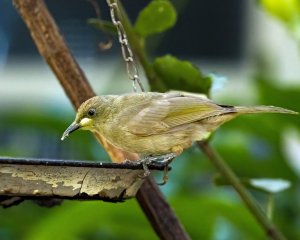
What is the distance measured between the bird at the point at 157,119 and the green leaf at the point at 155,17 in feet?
0.79

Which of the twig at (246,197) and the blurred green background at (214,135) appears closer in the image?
the twig at (246,197)

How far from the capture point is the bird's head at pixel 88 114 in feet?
4.93

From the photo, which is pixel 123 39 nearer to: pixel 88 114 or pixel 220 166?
pixel 88 114

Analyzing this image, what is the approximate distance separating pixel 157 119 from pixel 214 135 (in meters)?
0.73

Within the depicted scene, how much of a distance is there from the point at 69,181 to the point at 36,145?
284 centimetres

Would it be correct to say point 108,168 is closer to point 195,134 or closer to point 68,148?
point 195,134

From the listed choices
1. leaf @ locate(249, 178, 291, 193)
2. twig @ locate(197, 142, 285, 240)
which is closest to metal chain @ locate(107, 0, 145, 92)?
twig @ locate(197, 142, 285, 240)

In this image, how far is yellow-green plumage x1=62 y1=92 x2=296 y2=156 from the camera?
1.46 m

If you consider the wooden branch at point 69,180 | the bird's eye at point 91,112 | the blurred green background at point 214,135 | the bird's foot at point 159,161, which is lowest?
the blurred green background at point 214,135

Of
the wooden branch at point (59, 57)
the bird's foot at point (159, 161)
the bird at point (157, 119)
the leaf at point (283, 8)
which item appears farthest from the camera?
the leaf at point (283, 8)

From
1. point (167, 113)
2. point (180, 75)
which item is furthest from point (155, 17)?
point (167, 113)

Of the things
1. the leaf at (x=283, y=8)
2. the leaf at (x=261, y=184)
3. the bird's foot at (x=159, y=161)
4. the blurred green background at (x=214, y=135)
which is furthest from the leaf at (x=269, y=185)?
the leaf at (x=283, y=8)

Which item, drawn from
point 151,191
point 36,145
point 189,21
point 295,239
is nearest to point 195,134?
point 151,191

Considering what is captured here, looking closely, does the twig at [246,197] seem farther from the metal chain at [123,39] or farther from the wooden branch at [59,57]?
the metal chain at [123,39]
